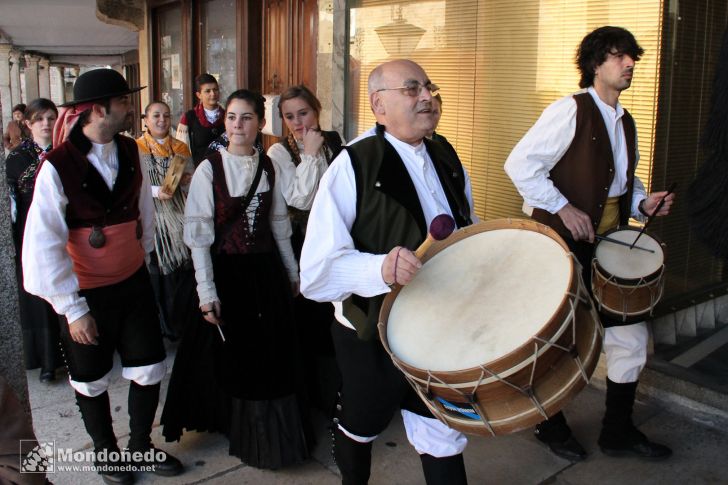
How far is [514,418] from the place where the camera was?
195cm

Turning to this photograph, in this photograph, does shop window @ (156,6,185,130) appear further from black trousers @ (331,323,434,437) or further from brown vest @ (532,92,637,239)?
black trousers @ (331,323,434,437)

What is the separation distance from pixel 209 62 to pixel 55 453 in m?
5.82

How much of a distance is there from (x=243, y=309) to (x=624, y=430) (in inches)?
77.6

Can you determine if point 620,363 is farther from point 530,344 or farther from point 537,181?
point 530,344

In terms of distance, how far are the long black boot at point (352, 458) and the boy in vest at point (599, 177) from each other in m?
1.24

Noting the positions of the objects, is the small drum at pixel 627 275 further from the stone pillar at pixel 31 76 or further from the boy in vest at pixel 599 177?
the stone pillar at pixel 31 76

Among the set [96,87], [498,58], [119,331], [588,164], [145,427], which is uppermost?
[498,58]

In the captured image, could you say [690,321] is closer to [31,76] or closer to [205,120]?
[205,120]

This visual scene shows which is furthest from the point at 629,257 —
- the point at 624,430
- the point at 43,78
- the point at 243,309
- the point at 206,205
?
the point at 43,78

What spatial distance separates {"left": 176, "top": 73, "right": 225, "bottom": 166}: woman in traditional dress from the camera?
6.20 m

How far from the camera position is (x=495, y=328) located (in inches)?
78.5

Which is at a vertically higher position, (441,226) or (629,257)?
(441,226)

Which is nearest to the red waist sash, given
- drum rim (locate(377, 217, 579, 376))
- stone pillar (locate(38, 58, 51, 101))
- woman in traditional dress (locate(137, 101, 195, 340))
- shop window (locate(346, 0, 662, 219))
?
woman in traditional dress (locate(137, 101, 195, 340))

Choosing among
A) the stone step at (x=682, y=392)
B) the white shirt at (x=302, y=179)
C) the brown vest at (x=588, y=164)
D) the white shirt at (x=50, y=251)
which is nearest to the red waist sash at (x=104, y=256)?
the white shirt at (x=50, y=251)
